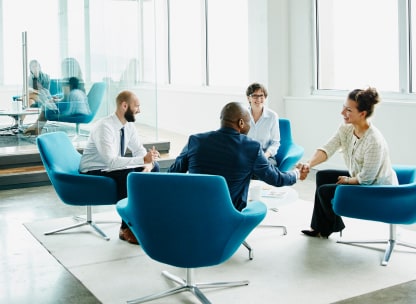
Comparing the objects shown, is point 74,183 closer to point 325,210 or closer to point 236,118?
point 236,118

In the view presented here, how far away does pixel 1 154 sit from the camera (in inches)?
299

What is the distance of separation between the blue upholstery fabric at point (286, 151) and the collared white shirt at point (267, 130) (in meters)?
0.14

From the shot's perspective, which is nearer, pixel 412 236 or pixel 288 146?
pixel 412 236

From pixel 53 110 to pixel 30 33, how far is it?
1.02 meters

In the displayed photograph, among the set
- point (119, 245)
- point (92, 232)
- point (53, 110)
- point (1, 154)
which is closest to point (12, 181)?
point (1, 154)

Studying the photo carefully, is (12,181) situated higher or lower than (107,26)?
lower

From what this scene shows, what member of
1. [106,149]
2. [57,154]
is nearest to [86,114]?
[57,154]

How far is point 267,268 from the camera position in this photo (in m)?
4.04

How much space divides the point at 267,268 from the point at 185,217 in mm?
1149

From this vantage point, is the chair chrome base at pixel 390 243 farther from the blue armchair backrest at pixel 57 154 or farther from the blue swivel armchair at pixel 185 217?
the blue armchair backrest at pixel 57 154

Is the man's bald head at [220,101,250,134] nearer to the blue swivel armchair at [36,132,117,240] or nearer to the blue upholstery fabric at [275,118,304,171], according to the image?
the blue swivel armchair at [36,132,117,240]

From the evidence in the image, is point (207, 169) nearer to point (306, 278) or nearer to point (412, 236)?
point (306, 278)

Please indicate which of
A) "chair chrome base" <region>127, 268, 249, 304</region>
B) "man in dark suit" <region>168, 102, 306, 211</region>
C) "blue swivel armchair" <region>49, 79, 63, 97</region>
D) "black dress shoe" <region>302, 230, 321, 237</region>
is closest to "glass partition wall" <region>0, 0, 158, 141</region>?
"blue swivel armchair" <region>49, 79, 63, 97</region>

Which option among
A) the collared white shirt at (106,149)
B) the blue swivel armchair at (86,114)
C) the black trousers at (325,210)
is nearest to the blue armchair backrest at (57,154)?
the collared white shirt at (106,149)
